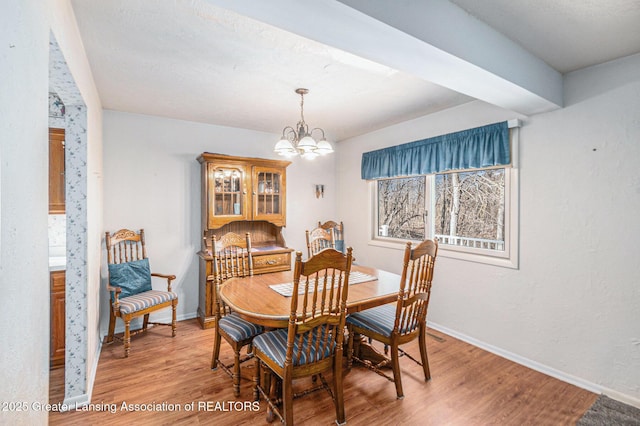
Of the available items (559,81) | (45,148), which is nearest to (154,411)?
(45,148)

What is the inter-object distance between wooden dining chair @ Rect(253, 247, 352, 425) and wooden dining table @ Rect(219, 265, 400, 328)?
0.13 meters

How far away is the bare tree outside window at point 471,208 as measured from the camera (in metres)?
3.05

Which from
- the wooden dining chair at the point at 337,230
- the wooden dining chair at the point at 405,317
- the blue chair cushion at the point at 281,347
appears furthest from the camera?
the wooden dining chair at the point at 337,230

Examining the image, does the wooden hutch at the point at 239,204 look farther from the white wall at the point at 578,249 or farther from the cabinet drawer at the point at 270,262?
the white wall at the point at 578,249

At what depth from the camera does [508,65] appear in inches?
79.7

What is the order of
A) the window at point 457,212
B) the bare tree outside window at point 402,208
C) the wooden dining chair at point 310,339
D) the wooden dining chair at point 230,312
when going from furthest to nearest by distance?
the bare tree outside window at point 402,208
the window at point 457,212
the wooden dining chair at point 230,312
the wooden dining chair at point 310,339

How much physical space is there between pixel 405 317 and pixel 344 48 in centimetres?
181

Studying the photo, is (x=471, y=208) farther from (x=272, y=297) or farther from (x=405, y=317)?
(x=272, y=297)

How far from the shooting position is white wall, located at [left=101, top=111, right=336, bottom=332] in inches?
134

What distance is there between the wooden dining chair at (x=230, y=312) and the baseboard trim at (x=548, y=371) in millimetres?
2137

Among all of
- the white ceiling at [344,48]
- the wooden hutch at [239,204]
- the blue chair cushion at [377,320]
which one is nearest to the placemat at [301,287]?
Answer: the blue chair cushion at [377,320]

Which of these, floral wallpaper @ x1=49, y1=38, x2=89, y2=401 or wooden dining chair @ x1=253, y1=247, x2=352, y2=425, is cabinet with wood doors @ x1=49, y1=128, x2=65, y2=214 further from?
wooden dining chair @ x1=253, y1=247, x2=352, y2=425

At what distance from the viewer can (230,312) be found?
267 centimetres

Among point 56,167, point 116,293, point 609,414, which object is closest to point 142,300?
point 116,293
